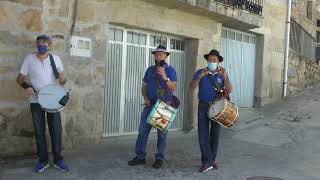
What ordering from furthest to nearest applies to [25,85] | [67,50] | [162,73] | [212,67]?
[67,50] < [212,67] < [162,73] < [25,85]

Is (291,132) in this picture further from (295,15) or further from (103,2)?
(295,15)

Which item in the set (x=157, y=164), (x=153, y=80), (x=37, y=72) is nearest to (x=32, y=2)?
(x=37, y=72)

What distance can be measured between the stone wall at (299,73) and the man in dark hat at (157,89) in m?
10.2

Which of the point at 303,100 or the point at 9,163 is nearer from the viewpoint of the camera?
the point at 9,163

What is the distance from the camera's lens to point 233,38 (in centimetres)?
1413

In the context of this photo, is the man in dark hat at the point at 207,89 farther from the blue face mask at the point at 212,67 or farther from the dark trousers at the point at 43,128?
the dark trousers at the point at 43,128

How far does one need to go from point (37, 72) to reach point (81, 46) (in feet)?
6.18

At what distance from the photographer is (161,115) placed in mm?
7102

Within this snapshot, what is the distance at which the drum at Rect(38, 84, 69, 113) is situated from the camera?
22.0ft

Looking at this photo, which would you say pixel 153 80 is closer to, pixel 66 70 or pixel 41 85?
pixel 41 85

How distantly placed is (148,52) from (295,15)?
38.5 ft

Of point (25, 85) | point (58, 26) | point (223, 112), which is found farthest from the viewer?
point (58, 26)

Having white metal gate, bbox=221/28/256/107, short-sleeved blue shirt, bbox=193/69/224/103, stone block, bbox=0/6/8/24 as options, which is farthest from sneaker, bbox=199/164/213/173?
white metal gate, bbox=221/28/256/107

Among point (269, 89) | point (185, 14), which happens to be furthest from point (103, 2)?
point (269, 89)
